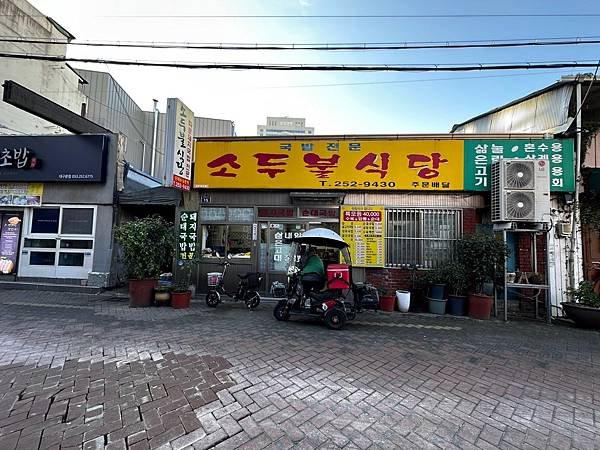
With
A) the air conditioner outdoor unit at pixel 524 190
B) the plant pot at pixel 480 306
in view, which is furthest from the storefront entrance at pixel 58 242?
the air conditioner outdoor unit at pixel 524 190

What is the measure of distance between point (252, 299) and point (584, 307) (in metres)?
7.18

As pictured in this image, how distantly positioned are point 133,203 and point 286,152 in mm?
4919

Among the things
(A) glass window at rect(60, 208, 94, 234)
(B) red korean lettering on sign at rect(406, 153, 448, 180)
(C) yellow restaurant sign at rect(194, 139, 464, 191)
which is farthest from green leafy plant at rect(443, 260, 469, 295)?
(A) glass window at rect(60, 208, 94, 234)

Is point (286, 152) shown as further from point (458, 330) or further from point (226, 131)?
point (226, 131)

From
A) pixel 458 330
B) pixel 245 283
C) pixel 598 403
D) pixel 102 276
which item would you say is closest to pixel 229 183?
pixel 245 283

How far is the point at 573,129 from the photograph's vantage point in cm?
720

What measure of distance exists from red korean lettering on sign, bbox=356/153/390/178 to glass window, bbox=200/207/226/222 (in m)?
4.14

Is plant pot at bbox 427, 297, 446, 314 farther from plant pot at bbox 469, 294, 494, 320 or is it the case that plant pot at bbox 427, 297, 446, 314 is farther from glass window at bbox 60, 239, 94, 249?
glass window at bbox 60, 239, 94, 249

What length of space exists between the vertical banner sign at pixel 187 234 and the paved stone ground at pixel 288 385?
270 centimetres

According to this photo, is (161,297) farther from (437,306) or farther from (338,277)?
(437,306)

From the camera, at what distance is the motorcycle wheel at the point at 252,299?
6930 millimetres

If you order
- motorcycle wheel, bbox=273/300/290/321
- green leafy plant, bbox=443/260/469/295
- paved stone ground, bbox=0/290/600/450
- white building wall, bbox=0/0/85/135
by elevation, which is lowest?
paved stone ground, bbox=0/290/600/450

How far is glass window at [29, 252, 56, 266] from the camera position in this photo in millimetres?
8875

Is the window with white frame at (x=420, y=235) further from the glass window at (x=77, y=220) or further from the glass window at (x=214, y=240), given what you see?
the glass window at (x=77, y=220)
